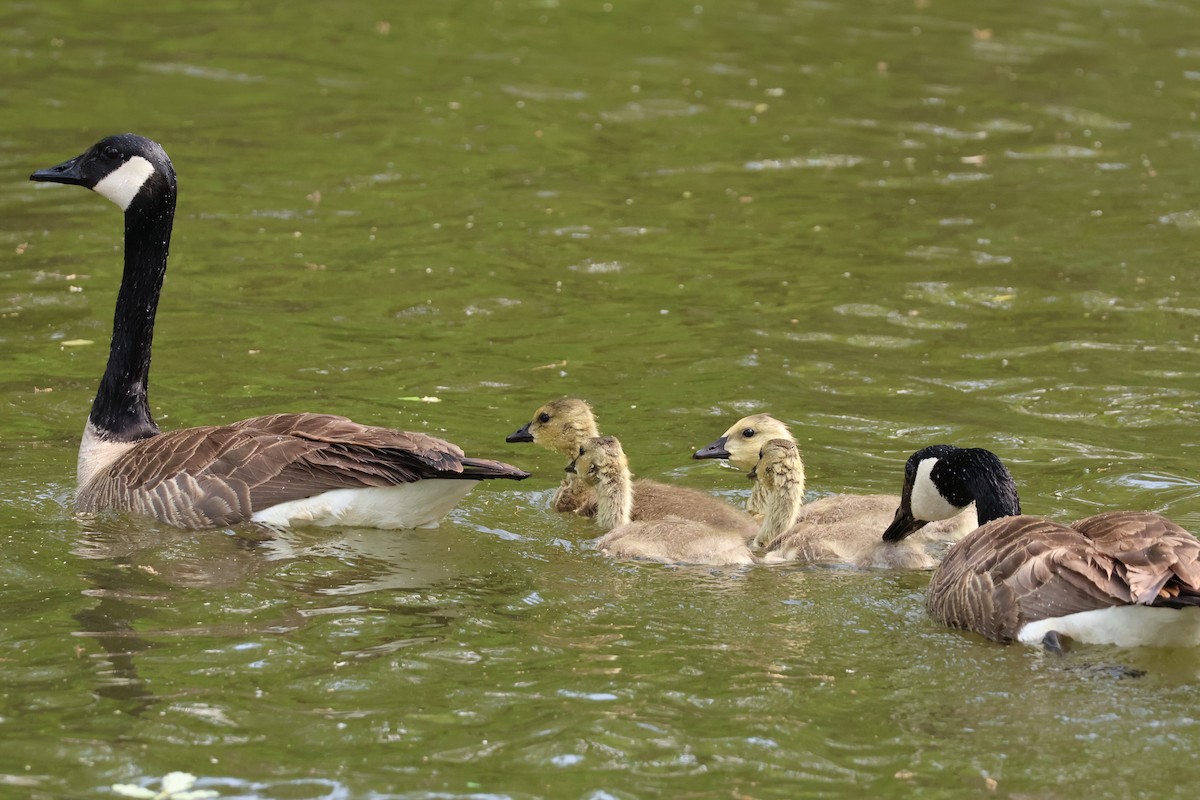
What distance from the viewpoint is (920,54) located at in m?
23.4

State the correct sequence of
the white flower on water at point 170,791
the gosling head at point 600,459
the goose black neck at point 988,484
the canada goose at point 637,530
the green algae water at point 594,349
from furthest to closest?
the gosling head at point 600,459 < the canada goose at point 637,530 < the goose black neck at point 988,484 < the green algae water at point 594,349 < the white flower on water at point 170,791

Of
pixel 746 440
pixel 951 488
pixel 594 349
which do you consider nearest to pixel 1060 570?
pixel 951 488

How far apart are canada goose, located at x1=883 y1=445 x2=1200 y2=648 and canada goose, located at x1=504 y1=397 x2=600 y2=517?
2818mm

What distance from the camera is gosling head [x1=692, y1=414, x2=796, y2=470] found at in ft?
32.6

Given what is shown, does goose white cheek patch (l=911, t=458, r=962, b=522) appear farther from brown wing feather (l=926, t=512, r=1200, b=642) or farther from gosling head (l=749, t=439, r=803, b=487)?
gosling head (l=749, t=439, r=803, b=487)

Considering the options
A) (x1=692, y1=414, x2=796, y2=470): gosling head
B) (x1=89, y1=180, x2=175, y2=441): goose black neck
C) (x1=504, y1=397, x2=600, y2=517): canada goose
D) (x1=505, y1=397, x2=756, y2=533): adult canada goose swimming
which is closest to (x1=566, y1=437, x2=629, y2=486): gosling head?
(x1=505, y1=397, x2=756, y2=533): adult canada goose swimming

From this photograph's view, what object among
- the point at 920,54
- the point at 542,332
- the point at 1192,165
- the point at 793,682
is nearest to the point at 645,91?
the point at 920,54

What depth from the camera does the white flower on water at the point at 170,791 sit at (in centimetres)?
608

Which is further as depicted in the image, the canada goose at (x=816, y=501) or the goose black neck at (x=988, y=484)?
the canada goose at (x=816, y=501)

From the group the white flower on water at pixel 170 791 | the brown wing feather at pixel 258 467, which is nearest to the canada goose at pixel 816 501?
the brown wing feather at pixel 258 467

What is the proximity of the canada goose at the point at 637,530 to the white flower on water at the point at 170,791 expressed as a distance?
139 inches

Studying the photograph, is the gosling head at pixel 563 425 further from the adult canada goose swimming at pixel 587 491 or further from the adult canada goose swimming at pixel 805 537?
the adult canada goose swimming at pixel 805 537

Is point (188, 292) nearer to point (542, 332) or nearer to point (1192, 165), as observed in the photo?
point (542, 332)

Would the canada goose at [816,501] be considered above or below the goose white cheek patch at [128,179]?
below
